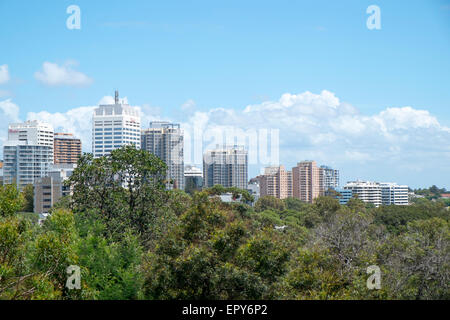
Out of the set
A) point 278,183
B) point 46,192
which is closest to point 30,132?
point 46,192

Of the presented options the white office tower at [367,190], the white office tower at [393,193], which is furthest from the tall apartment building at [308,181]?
the white office tower at [393,193]

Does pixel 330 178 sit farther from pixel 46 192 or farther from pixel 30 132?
pixel 46 192

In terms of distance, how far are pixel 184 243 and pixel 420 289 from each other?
193 inches

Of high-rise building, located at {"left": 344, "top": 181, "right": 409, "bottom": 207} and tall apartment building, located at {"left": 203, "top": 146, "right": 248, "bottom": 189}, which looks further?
high-rise building, located at {"left": 344, "top": 181, "right": 409, "bottom": 207}

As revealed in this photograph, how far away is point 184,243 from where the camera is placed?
8.83 metres

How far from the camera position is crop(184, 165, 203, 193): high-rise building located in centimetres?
6728

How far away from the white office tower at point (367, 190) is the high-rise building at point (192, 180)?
79.9 feet

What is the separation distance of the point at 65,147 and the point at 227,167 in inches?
946

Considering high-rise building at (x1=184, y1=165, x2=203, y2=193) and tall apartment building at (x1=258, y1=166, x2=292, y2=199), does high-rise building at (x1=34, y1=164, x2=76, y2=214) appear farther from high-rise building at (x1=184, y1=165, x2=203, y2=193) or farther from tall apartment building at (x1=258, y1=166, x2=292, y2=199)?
tall apartment building at (x1=258, y1=166, x2=292, y2=199)

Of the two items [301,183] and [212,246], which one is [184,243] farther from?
[301,183]

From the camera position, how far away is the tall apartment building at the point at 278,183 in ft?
268

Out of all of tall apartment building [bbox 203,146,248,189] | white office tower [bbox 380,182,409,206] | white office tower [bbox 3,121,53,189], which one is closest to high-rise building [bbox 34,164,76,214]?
white office tower [bbox 3,121,53,189]

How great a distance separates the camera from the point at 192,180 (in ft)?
228

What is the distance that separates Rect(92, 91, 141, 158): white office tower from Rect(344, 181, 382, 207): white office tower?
3491 centimetres
